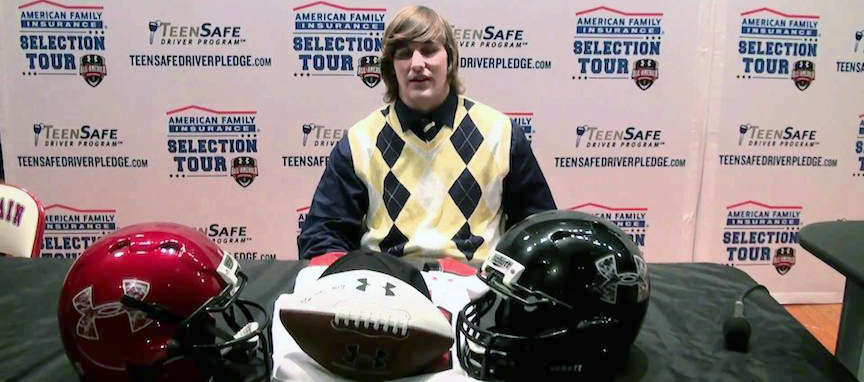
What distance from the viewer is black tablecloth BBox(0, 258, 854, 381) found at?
0.99 metres

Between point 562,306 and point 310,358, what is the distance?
39cm

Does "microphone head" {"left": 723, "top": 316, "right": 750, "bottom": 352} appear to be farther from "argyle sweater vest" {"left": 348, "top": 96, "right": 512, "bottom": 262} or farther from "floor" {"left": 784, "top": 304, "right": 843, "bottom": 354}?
"floor" {"left": 784, "top": 304, "right": 843, "bottom": 354}

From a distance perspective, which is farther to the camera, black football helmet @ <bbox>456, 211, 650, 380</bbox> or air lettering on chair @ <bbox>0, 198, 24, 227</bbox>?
air lettering on chair @ <bbox>0, 198, 24, 227</bbox>

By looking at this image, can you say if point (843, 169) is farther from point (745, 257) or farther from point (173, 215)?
point (173, 215)

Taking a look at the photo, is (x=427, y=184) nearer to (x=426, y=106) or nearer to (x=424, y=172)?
(x=424, y=172)

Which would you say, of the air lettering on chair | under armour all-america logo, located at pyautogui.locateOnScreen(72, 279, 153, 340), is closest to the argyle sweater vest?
under armour all-america logo, located at pyautogui.locateOnScreen(72, 279, 153, 340)

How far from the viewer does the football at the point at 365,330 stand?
0.89m

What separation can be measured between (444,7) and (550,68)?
50cm

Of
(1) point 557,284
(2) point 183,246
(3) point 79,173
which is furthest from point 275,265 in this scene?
(3) point 79,173

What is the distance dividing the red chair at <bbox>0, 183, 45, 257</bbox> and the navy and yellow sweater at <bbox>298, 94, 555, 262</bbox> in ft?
2.42

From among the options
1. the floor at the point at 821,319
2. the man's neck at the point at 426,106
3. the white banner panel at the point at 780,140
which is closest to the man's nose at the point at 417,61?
the man's neck at the point at 426,106

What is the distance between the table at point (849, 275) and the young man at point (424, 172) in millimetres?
680

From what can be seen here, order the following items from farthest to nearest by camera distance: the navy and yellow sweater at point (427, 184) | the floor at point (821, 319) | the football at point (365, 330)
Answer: the floor at point (821, 319), the navy and yellow sweater at point (427, 184), the football at point (365, 330)

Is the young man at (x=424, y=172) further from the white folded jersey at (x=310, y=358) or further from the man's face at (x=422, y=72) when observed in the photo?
the white folded jersey at (x=310, y=358)
